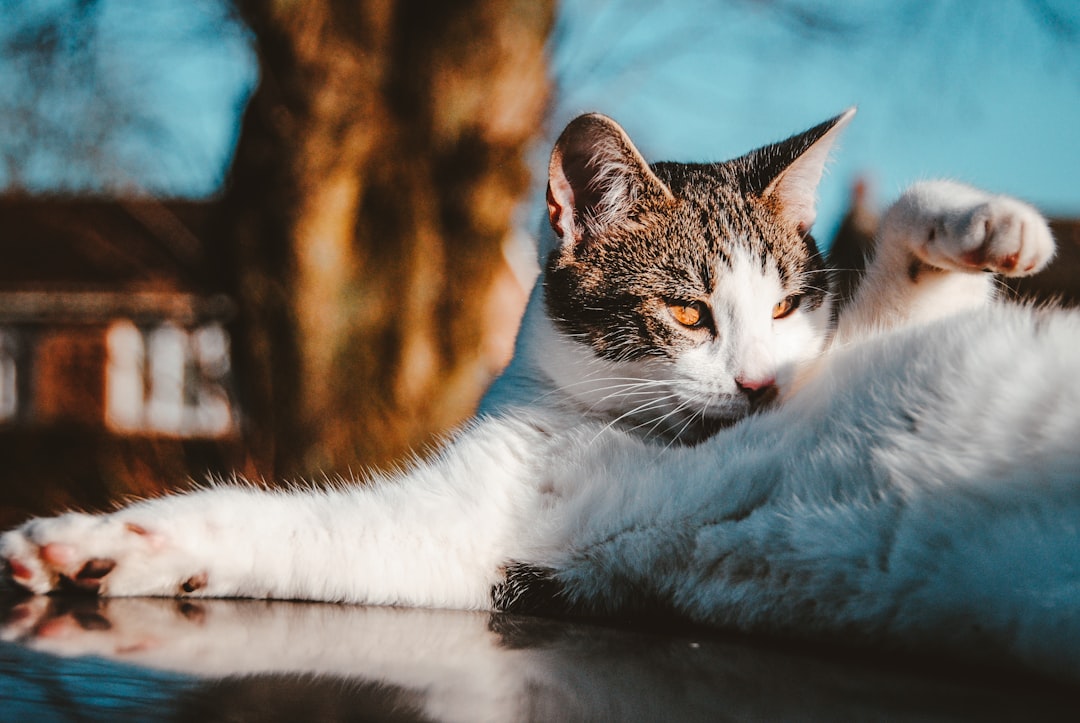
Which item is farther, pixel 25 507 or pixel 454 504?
pixel 25 507

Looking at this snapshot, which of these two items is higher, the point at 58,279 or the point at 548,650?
the point at 548,650

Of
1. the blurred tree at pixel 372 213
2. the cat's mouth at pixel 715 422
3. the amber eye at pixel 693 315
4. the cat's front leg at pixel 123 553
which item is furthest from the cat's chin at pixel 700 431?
the blurred tree at pixel 372 213

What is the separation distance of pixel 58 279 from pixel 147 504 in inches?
424

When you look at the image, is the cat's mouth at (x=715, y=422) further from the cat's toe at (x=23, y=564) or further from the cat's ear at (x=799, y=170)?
the cat's toe at (x=23, y=564)

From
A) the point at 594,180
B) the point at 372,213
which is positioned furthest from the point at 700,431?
the point at 372,213

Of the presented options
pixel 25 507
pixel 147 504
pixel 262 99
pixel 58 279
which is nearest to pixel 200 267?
pixel 262 99

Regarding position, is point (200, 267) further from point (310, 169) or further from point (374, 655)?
point (374, 655)

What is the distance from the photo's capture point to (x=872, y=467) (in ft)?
2.54

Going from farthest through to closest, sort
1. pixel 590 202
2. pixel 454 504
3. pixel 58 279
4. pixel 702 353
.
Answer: pixel 58 279, pixel 590 202, pixel 702 353, pixel 454 504

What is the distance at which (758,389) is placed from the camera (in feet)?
4.12

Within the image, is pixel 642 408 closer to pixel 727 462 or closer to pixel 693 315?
pixel 693 315

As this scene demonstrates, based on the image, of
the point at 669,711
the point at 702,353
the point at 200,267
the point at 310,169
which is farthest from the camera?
the point at 200,267

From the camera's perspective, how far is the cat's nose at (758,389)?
125 centimetres

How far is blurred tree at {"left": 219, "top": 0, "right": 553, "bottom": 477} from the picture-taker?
3.52m
